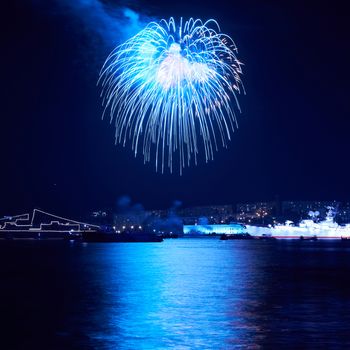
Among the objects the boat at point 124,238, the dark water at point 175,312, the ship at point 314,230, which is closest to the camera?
the dark water at point 175,312

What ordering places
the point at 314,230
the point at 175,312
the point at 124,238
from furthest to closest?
1. the point at 314,230
2. the point at 124,238
3. the point at 175,312

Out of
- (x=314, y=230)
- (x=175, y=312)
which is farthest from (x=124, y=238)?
(x=175, y=312)

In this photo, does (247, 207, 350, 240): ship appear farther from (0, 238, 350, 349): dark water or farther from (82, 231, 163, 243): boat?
(0, 238, 350, 349): dark water

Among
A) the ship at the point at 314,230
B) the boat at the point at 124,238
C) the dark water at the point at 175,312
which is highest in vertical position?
the ship at the point at 314,230

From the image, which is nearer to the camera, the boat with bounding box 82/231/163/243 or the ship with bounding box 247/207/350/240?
the boat with bounding box 82/231/163/243

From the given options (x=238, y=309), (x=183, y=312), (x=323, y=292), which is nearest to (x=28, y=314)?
(x=183, y=312)

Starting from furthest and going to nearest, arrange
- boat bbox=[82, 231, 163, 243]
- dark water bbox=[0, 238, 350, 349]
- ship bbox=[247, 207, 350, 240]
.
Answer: ship bbox=[247, 207, 350, 240] → boat bbox=[82, 231, 163, 243] → dark water bbox=[0, 238, 350, 349]

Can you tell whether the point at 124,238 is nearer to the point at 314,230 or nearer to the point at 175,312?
the point at 314,230

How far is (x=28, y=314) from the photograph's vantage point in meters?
19.9

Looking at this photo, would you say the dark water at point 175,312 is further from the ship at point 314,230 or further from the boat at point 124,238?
the ship at point 314,230

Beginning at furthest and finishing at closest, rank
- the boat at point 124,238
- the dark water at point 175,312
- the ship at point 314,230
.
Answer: the ship at point 314,230 → the boat at point 124,238 → the dark water at point 175,312

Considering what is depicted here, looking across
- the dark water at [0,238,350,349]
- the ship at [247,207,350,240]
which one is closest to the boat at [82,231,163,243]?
the ship at [247,207,350,240]

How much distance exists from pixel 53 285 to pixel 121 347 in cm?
1735

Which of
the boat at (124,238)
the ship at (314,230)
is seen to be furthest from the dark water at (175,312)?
Answer: the ship at (314,230)
